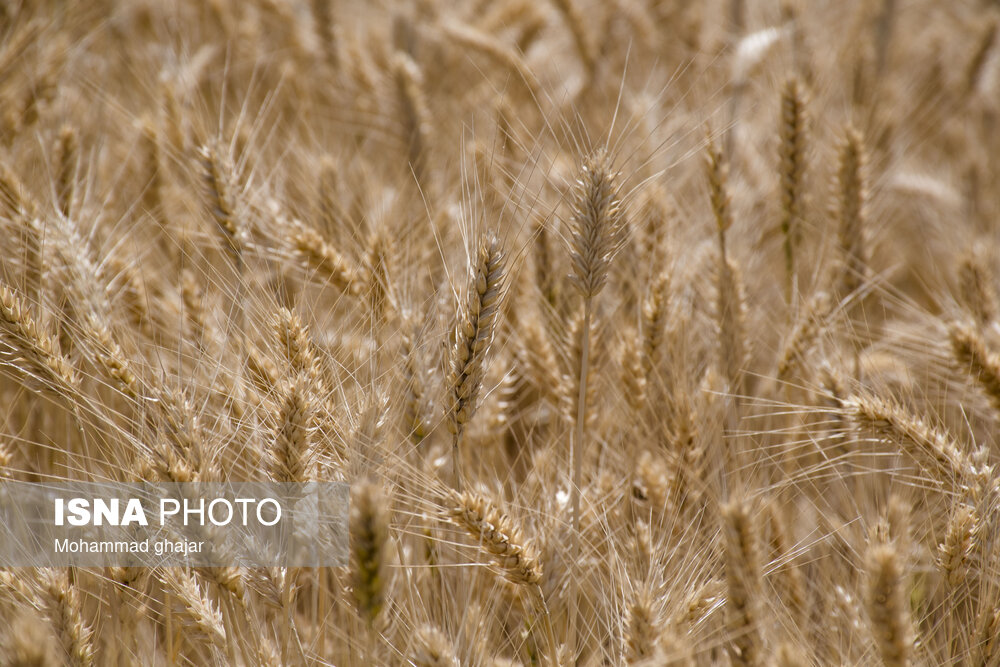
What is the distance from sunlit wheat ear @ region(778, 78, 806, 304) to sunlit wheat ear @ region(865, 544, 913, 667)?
96 cm

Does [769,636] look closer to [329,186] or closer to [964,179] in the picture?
[329,186]

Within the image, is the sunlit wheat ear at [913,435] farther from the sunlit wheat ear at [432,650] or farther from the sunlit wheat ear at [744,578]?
the sunlit wheat ear at [432,650]

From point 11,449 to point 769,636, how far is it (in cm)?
171

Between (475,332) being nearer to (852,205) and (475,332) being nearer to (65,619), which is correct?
(65,619)

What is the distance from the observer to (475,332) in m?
1.25

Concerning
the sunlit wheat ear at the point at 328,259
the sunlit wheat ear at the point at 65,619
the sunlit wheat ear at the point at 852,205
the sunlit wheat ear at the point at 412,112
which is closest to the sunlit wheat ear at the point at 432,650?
the sunlit wheat ear at the point at 65,619

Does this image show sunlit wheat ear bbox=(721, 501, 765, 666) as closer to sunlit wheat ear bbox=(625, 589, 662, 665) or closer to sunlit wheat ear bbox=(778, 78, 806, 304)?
sunlit wheat ear bbox=(625, 589, 662, 665)

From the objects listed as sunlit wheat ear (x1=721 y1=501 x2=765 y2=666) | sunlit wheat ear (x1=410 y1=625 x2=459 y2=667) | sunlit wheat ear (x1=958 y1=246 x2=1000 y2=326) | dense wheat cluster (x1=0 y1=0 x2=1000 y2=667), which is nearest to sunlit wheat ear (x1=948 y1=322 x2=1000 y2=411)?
dense wheat cluster (x1=0 y1=0 x2=1000 y2=667)

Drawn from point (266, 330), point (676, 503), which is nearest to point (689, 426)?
→ point (676, 503)

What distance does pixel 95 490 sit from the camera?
1411 millimetres

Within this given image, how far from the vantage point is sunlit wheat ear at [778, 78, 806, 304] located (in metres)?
1.88

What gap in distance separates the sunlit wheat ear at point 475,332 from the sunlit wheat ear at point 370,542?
0.89ft

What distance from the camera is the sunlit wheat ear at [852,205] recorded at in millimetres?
1886

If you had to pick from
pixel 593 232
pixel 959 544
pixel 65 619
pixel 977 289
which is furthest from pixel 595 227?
pixel 977 289
